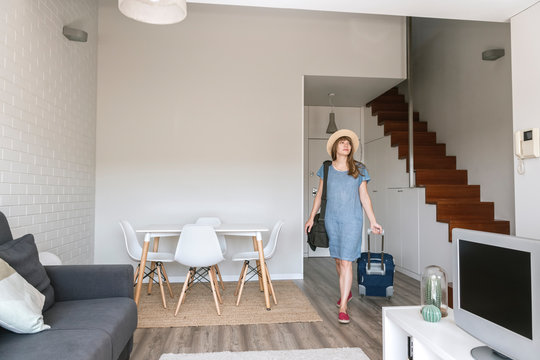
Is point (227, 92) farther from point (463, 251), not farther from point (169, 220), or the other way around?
point (463, 251)

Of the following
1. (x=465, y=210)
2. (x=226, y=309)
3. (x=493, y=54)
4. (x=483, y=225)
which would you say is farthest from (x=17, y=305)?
(x=493, y=54)

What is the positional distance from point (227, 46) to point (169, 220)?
2.28 m

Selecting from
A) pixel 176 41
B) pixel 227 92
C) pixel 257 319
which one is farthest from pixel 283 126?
pixel 257 319

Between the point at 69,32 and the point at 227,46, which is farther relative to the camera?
the point at 227,46

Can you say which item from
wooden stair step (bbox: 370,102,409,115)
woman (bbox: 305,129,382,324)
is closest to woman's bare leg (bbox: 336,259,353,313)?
woman (bbox: 305,129,382,324)

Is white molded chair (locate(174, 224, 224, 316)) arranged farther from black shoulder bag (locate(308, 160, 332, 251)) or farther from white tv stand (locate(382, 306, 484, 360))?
white tv stand (locate(382, 306, 484, 360))

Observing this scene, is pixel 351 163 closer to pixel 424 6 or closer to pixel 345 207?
pixel 345 207

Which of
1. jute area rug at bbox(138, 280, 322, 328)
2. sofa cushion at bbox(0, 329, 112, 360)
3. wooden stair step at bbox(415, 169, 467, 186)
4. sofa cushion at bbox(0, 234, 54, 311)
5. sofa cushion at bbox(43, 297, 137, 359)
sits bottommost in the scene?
jute area rug at bbox(138, 280, 322, 328)

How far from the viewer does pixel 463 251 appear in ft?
5.11

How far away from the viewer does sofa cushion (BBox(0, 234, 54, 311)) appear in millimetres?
1912

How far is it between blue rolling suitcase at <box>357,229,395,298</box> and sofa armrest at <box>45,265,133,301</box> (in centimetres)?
236

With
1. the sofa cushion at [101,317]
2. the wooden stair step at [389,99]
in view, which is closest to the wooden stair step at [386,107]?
the wooden stair step at [389,99]

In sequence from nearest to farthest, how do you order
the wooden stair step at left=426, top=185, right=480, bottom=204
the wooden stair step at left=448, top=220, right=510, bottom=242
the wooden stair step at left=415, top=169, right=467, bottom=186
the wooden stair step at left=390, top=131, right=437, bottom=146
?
1. the wooden stair step at left=448, top=220, right=510, bottom=242
2. the wooden stair step at left=426, top=185, right=480, bottom=204
3. the wooden stair step at left=415, top=169, right=467, bottom=186
4. the wooden stair step at left=390, top=131, right=437, bottom=146

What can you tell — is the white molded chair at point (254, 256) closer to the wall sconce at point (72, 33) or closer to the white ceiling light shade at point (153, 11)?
the white ceiling light shade at point (153, 11)
